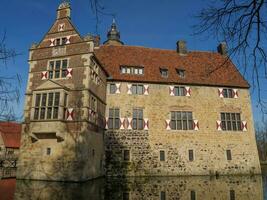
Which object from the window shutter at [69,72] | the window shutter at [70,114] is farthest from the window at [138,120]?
the window shutter at [69,72]

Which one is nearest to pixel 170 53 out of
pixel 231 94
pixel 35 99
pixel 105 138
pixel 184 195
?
pixel 231 94

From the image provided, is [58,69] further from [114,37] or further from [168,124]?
[114,37]

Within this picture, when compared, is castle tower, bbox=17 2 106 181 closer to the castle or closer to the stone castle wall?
the castle

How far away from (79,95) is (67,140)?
116 inches

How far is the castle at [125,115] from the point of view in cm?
1633

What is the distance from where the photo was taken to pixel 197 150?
20.5m

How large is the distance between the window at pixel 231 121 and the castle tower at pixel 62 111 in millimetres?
10163

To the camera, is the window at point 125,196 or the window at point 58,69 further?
the window at point 58,69

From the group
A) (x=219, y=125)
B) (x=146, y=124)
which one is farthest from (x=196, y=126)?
(x=146, y=124)

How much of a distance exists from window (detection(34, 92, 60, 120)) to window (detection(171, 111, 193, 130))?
30.4 ft

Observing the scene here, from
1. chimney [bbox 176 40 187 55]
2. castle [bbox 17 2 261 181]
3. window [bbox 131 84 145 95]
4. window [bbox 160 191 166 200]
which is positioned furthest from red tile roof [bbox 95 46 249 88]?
window [bbox 160 191 166 200]

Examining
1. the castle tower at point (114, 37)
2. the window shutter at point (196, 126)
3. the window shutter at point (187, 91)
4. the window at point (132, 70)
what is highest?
the castle tower at point (114, 37)

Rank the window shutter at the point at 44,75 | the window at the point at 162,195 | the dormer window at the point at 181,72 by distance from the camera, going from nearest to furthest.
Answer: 1. the window at the point at 162,195
2. the window shutter at the point at 44,75
3. the dormer window at the point at 181,72

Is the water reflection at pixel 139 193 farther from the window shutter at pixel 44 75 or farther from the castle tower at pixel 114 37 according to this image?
the castle tower at pixel 114 37
